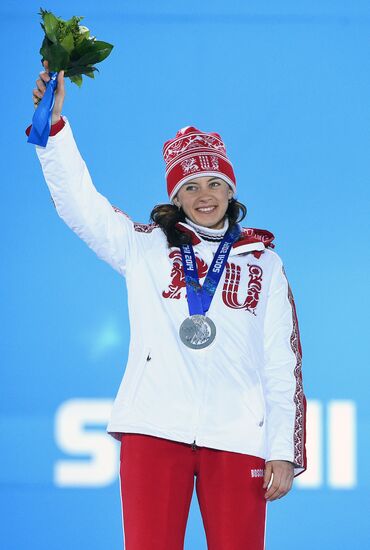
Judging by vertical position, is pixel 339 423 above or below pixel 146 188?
below

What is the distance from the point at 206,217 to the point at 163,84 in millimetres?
1623

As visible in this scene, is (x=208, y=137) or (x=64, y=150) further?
(x=208, y=137)

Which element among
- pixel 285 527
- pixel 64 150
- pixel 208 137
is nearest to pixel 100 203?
pixel 64 150

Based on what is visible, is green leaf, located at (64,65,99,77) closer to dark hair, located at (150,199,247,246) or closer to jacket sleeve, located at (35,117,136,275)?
jacket sleeve, located at (35,117,136,275)

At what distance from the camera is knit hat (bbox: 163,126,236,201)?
246 cm

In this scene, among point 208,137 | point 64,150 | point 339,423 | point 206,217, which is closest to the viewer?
point 64,150

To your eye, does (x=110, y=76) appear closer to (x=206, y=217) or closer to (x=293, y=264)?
(x=293, y=264)

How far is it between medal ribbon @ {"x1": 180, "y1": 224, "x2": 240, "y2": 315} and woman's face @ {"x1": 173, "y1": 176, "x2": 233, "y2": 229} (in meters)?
0.07

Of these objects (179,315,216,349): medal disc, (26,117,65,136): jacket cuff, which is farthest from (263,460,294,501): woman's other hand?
(26,117,65,136): jacket cuff

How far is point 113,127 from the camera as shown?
153 inches

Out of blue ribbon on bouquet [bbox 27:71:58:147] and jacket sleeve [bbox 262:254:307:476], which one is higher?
blue ribbon on bouquet [bbox 27:71:58:147]

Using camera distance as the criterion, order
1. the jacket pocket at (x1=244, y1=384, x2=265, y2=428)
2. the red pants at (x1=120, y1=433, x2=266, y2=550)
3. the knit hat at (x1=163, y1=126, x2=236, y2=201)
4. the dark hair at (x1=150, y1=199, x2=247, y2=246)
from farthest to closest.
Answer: the knit hat at (x1=163, y1=126, x2=236, y2=201)
the dark hair at (x1=150, y1=199, x2=247, y2=246)
the jacket pocket at (x1=244, y1=384, x2=265, y2=428)
the red pants at (x1=120, y1=433, x2=266, y2=550)

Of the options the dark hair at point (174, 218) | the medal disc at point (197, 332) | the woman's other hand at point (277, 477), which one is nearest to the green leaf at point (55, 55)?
the dark hair at point (174, 218)

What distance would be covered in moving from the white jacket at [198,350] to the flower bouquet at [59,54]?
4 centimetres
